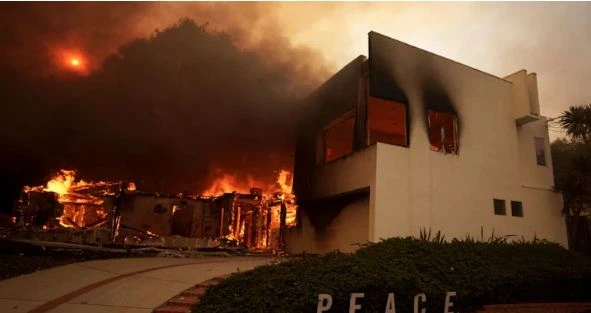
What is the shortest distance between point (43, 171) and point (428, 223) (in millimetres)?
27231

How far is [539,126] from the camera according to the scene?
17.1 metres

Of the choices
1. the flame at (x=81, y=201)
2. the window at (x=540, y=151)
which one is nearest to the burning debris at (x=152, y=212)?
the flame at (x=81, y=201)

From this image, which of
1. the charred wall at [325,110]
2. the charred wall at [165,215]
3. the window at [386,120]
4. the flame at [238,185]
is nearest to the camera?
the window at [386,120]

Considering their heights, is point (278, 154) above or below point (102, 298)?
above

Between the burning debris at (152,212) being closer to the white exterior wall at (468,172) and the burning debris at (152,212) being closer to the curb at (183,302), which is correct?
the white exterior wall at (468,172)

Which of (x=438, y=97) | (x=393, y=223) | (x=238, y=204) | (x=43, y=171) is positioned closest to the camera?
(x=393, y=223)

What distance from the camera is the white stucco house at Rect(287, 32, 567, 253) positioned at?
1261cm

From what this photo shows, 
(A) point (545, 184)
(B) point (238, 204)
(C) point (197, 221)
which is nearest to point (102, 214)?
(C) point (197, 221)

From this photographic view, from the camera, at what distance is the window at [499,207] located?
47.2 ft

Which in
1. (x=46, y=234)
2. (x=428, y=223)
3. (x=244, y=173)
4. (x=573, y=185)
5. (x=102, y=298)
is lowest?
(x=102, y=298)

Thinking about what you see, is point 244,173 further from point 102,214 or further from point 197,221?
point 102,214

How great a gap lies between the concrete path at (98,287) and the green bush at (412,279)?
54.1 inches

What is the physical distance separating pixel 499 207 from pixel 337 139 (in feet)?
22.7

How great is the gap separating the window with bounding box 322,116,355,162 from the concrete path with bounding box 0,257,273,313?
26.3 ft
